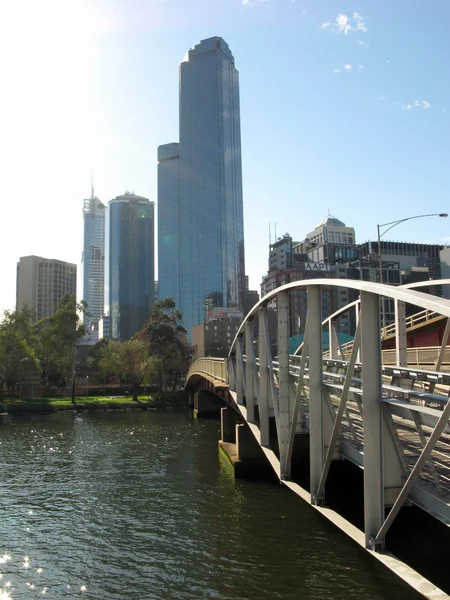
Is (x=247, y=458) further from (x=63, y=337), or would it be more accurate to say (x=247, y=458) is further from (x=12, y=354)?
(x=63, y=337)

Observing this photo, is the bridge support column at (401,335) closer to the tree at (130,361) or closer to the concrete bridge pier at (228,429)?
the concrete bridge pier at (228,429)

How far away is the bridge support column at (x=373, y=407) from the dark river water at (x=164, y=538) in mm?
5595

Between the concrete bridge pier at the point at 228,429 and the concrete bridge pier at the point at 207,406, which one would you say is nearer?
the concrete bridge pier at the point at 228,429

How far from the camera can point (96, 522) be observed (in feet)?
77.6

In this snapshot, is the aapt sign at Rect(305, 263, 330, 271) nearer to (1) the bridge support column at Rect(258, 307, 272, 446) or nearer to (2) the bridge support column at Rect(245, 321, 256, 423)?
(2) the bridge support column at Rect(245, 321, 256, 423)

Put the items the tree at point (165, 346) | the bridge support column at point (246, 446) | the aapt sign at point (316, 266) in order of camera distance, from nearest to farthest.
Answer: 1. the bridge support column at point (246, 446)
2. the tree at point (165, 346)
3. the aapt sign at point (316, 266)

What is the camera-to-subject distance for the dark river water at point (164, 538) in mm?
16625

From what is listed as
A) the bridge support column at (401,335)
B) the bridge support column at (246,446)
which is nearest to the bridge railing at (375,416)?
the bridge support column at (401,335)

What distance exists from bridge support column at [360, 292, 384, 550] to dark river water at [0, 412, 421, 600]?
18.4 ft

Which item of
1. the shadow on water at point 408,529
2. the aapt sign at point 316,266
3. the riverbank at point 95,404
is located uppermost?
the aapt sign at point 316,266

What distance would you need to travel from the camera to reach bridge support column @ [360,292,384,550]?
11516 millimetres

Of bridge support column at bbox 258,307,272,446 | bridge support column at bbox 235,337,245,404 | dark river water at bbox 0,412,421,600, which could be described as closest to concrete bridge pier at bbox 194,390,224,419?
dark river water at bbox 0,412,421,600

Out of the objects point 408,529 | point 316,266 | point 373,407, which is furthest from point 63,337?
point 316,266

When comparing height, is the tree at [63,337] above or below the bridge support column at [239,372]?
above
